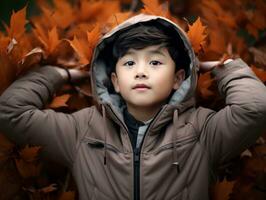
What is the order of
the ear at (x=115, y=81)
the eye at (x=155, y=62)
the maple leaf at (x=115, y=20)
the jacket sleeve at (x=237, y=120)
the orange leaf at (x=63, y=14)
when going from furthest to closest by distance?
the orange leaf at (x=63, y=14) < the maple leaf at (x=115, y=20) < the ear at (x=115, y=81) < the eye at (x=155, y=62) < the jacket sleeve at (x=237, y=120)

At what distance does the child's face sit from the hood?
5 centimetres

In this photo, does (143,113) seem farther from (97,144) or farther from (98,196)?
(98,196)

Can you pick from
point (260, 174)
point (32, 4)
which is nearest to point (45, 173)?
point (260, 174)

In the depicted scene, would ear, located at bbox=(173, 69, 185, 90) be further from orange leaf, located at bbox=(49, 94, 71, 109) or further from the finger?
orange leaf, located at bbox=(49, 94, 71, 109)

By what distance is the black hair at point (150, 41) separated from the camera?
1.67 meters

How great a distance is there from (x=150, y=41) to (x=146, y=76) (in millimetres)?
134

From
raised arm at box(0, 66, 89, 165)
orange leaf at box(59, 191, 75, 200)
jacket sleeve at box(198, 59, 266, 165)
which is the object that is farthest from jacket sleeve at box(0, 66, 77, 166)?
jacket sleeve at box(198, 59, 266, 165)

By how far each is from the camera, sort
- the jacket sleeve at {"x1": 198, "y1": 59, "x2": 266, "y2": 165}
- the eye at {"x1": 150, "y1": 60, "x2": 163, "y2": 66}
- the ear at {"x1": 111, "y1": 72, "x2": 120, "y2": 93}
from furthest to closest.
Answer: the ear at {"x1": 111, "y1": 72, "x2": 120, "y2": 93}
the eye at {"x1": 150, "y1": 60, "x2": 163, "y2": 66}
the jacket sleeve at {"x1": 198, "y1": 59, "x2": 266, "y2": 165}

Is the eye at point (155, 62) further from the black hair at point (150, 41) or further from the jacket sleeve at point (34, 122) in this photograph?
the jacket sleeve at point (34, 122)

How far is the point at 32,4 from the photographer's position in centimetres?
275

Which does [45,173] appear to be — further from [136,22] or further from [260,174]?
[260,174]

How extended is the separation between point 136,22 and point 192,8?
3.57ft

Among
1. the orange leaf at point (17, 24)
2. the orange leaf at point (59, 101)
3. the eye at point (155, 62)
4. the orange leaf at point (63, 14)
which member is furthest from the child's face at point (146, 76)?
the orange leaf at point (63, 14)

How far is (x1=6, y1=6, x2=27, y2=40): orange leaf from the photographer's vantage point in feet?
5.78
